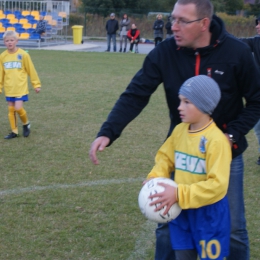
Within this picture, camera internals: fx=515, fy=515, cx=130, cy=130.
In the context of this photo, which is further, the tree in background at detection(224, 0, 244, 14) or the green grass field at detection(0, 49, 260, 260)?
the tree in background at detection(224, 0, 244, 14)

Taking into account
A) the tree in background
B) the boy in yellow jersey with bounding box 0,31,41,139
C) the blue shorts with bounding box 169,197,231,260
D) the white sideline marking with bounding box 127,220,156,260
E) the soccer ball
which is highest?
the soccer ball

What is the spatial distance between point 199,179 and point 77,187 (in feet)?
10.1

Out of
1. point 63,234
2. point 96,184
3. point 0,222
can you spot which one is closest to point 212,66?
point 63,234

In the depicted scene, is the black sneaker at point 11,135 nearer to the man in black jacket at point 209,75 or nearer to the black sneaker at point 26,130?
the black sneaker at point 26,130

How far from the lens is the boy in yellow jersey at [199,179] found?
9.87ft

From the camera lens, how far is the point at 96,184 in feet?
20.0

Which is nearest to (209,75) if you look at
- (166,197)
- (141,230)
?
(166,197)

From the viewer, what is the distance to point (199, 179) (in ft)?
10.2

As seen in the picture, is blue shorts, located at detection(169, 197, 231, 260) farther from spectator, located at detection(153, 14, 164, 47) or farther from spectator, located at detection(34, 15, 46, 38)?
spectator, located at detection(34, 15, 46, 38)

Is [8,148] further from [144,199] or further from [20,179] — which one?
[144,199]

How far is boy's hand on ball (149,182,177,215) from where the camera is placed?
3.03 m

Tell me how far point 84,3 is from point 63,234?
55.4 meters

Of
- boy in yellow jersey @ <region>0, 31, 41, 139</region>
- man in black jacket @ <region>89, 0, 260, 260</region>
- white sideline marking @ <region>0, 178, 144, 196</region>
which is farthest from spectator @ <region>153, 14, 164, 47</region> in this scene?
man in black jacket @ <region>89, 0, 260, 260</region>

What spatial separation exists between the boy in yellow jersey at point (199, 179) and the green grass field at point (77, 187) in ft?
4.10
